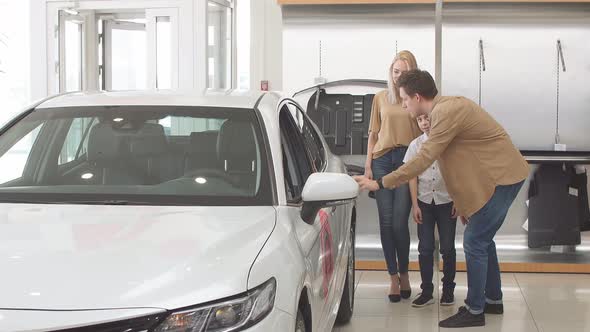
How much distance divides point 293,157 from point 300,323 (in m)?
0.96

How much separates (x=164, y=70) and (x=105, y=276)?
6692 mm

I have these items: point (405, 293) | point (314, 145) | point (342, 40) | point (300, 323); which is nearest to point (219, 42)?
point (342, 40)

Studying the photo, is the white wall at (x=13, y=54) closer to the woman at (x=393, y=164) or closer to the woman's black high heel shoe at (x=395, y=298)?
the woman at (x=393, y=164)

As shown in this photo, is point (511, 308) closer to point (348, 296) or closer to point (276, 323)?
point (348, 296)

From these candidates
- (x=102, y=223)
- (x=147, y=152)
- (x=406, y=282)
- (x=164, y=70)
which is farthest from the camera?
(x=164, y=70)

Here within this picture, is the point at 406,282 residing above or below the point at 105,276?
below

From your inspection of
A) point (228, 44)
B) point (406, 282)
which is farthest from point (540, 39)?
point (228, 44)

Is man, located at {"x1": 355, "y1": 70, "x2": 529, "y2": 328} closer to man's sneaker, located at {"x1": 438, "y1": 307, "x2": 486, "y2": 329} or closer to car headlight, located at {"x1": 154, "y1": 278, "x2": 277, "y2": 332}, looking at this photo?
man's sneaker, located at {"x1": 438, "y1": 307, "x2": 486, "y2": 329}

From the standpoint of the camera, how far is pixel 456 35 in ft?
22.6

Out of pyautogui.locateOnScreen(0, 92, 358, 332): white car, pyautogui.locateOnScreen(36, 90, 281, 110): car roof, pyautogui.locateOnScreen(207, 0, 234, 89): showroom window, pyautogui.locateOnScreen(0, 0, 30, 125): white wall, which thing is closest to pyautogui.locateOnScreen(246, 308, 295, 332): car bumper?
pyautogui.locateOnScreen(0, 92, 358, 332): white car

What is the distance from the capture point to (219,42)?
28.6 ft

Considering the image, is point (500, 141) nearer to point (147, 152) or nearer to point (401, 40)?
point (147, 152)

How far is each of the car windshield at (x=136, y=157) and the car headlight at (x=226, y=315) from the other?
2.19ft

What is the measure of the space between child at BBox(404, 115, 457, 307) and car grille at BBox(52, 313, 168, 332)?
10.7 ft
